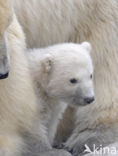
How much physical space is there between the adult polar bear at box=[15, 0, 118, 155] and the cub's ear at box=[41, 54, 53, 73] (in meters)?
0.36

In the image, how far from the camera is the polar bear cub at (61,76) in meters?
5.37

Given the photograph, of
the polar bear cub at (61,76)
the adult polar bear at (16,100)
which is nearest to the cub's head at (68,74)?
the polar bear cub at (61,76)

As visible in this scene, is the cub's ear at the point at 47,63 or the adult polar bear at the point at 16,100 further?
the cub's ear at the point at 47,63

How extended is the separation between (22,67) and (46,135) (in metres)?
0.70

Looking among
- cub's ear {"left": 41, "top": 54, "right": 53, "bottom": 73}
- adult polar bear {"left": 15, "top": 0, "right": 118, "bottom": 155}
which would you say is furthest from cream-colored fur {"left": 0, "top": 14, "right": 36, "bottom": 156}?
adult polar bear {"left": 15, "top": 0, "right": 118, "bottom": 155}

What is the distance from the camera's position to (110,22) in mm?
5840

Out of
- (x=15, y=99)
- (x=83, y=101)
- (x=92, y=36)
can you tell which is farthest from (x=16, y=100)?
(x=92, y=36)

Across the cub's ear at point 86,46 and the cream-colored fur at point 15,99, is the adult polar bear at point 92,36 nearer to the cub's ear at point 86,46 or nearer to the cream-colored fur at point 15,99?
the cub's ear at point 86,46

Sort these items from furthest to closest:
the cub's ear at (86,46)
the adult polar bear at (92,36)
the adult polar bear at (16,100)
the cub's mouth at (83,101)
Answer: the adult polar bear at (92,36)
the cub's ear at (86,46)
the cub's mouth at (83,101)
the adult polar bear at (16,100)

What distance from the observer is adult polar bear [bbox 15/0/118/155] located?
5.66 meters

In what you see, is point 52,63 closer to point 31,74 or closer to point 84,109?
point 31,74

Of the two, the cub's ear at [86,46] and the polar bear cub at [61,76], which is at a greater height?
the cub's ear at [86,46]

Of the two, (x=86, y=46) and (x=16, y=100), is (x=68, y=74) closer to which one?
(x=86, y=46)

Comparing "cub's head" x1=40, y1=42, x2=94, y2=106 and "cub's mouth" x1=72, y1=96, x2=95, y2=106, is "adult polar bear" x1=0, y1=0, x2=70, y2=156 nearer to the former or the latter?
"cub's head" x1=40, y1=42, x2=94, y2=106
